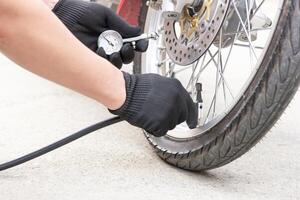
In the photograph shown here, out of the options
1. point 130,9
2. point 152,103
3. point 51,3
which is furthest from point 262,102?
point 130,9

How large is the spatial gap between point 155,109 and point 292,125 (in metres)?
0.95

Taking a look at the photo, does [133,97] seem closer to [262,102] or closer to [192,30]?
[262,102]

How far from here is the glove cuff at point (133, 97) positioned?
974 mm

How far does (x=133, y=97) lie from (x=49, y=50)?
0.59ft

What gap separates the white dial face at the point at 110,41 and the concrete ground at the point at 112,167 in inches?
11.9

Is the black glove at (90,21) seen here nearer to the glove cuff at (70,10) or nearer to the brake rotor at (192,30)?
the glove cuff at (70,10)

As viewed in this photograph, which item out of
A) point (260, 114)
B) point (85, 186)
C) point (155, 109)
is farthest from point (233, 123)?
point (85, 186)

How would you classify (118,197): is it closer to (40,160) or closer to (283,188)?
(40,160)

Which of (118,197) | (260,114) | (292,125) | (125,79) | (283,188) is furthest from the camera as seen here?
(292,125)

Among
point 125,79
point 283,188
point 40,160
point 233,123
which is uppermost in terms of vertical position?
point 125,79

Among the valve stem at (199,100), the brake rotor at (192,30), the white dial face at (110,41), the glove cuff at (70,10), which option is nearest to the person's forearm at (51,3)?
the glove cuff at (70,10)

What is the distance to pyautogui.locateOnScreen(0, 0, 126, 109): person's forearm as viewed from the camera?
854 millimetres

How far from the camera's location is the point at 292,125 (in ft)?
5.97

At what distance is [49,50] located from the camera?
875mm
